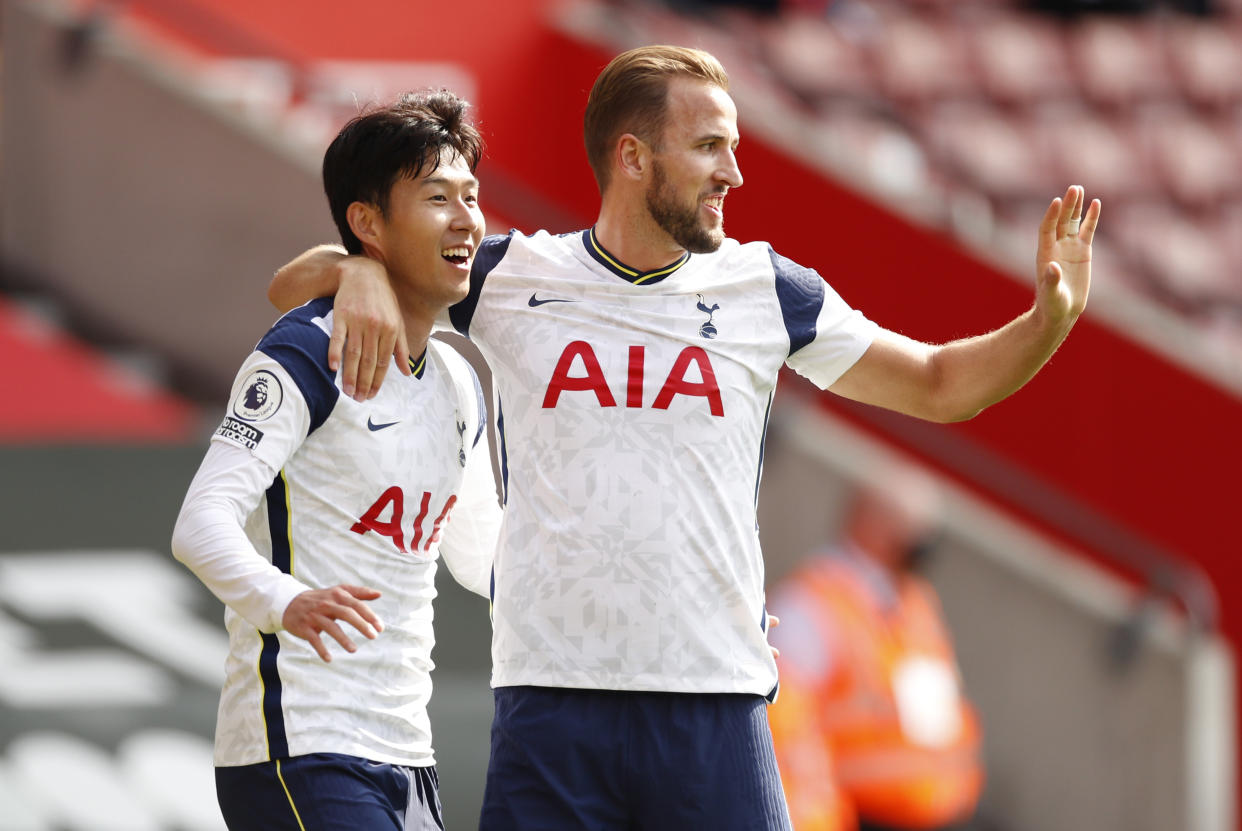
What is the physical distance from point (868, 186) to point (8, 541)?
519 centimetres

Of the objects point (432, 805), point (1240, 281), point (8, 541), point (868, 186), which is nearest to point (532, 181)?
point (868, 186)

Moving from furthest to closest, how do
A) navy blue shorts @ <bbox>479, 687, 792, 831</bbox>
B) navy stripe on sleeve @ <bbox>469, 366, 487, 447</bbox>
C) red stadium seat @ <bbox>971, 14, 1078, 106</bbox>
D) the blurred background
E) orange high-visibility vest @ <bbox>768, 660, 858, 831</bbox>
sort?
red stadium seat @ <bbox>971, 14, 1078, 106</bbox>, the blurred background, orange high-visibility vest @ <bbox>768, 660, 858, 831</bbox>, navy stripe on sleeve @ <bbox>469, 366, 487, 447</bbox>, navy blue shorts @ <bbox>479, 687, 792, 831</bbox>

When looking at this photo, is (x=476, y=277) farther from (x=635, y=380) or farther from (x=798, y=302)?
(x=798, y=302)

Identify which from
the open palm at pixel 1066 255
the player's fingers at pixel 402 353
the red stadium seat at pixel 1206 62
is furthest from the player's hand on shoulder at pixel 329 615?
the red stadium seat at pixel 1206 62

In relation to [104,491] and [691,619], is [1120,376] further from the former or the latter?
[691,619]

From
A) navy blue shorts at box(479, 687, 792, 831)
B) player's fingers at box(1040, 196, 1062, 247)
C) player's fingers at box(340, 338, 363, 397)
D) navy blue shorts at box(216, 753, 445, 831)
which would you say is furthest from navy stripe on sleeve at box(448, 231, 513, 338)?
player's fingers at box(1040, 196, 1062, 247)

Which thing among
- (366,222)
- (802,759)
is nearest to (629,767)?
(366,222)

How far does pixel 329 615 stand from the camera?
2832 millimetres

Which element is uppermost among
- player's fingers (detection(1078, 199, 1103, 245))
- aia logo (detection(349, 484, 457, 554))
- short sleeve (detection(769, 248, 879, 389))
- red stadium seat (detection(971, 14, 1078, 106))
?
red stadium seat (detection(971, 14, 1078, 106))

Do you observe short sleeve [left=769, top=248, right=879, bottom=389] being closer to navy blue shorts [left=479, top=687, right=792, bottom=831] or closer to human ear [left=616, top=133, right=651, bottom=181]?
human ear [left=616, top=133, right=651, bottom=181]

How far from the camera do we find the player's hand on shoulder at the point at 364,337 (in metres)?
3.20

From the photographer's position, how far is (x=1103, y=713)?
806 centimetres

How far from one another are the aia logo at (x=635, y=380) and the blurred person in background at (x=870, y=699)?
3179mm

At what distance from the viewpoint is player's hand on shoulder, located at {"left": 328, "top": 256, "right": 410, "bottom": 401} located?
3197mm
